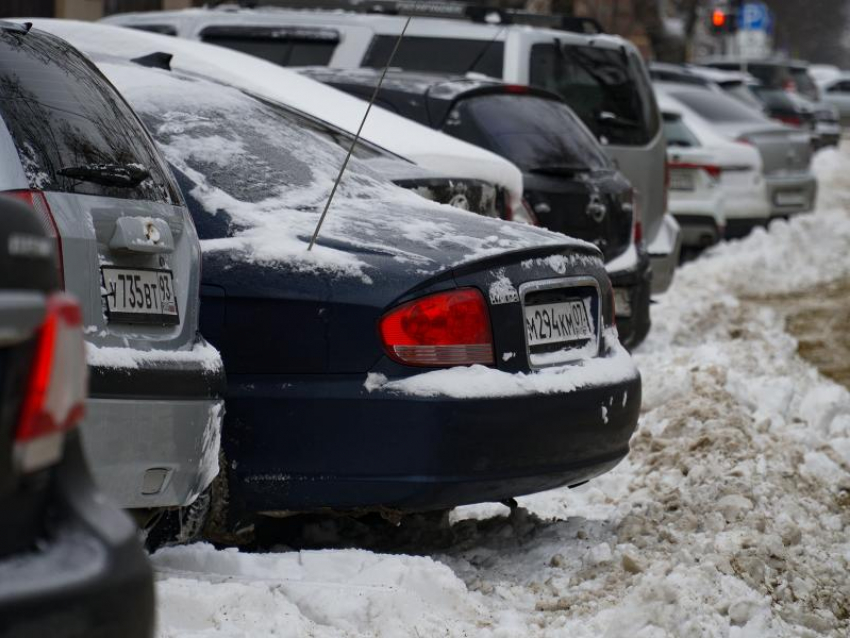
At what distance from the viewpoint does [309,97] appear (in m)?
7.75

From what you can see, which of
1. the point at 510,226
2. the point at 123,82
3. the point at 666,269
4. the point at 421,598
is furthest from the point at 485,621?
the point at 666,269

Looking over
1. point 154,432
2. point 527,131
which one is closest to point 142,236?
point 154,432

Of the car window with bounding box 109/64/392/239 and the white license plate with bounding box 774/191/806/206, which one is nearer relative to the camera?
the car window with bounding box 109/64/392/239

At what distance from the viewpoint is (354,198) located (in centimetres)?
575

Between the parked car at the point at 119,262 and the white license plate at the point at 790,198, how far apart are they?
45.8 feet

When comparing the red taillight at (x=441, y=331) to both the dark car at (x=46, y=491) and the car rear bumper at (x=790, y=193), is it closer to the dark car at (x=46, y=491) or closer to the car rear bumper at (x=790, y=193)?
the dark car at (x=46, y=491)

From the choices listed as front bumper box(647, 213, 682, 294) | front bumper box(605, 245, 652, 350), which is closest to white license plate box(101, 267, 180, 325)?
front bumper box(605, 245, 652, 350)

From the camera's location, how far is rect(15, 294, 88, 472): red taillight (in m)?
2.71

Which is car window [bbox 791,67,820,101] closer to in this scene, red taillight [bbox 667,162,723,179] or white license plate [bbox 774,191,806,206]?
white license plate [bbox 774,191,806,206]

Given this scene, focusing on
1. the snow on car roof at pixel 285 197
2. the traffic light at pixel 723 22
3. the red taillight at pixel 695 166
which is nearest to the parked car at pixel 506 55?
the red taillight at pixel 695 166

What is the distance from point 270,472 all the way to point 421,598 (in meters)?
0.58

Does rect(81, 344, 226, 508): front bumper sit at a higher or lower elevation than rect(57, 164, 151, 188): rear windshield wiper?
lower

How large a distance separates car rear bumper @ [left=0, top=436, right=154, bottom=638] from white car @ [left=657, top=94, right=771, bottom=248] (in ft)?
41.9

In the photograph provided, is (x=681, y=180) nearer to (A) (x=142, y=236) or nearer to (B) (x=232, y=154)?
(B) (x=232, y=154)
